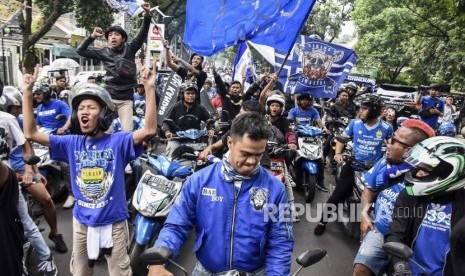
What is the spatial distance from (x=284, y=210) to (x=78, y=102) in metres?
1.76

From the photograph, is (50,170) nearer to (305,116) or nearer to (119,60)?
(119,60)

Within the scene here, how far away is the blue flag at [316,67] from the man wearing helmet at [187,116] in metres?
2.16

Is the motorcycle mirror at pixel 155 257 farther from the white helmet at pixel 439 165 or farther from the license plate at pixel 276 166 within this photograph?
the license plate at pixel 276 166

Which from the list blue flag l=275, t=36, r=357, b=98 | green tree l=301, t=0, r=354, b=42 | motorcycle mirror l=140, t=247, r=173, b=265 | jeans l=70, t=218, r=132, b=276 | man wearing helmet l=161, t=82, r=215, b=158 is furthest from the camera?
green tree l=301, t=0, r=354, b=42

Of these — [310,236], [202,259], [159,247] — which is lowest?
[310,236]

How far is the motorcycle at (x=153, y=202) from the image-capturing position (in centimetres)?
368

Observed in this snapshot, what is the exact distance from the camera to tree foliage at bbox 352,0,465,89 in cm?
1598

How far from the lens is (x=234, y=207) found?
219cm

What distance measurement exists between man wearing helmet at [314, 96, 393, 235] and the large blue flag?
4.76 feet

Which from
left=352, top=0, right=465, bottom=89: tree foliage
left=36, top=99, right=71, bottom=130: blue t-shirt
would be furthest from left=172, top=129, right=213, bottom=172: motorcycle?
left=352, top=0, right=465, bottom=89: tree foliage

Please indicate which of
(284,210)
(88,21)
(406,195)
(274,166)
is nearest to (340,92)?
(274,166)

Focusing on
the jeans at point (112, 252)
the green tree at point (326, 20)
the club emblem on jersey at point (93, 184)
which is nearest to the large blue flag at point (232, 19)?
the club emblem on jersey at point (93, 184)

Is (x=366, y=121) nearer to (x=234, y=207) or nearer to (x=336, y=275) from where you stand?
(x=336, y=275)

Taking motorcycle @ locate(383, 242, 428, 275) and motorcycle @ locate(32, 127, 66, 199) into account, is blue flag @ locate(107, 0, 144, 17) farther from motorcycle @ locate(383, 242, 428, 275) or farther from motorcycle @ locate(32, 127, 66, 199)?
motorcycle @ locate(383, 242, 428, 275)
